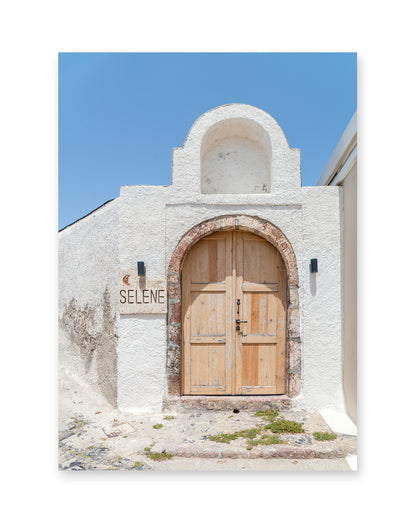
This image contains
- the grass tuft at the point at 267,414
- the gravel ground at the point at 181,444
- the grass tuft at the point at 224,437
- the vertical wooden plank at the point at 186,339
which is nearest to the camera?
the gravel ground at the point at 181,444

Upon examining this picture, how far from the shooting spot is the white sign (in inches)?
118

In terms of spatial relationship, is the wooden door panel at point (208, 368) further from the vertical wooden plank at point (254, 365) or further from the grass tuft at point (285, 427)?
the grass tuft at point (285, 427)

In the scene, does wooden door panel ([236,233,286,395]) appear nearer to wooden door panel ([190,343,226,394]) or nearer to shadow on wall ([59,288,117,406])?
wooden door panel ([190,343,226,394])

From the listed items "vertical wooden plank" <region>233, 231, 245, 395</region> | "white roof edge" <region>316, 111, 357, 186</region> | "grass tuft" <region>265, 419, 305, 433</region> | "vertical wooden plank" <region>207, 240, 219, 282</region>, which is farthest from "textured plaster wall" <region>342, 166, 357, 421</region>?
"vertical wooden plank" <region>207, 240, 219, 282</region>

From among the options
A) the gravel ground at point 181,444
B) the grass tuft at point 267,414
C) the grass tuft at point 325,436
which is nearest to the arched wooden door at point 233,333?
the grass tuft at point 267,414

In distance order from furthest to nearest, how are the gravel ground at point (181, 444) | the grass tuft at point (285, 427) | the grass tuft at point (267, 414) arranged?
the grass tuft at point (267, 414) → the grass tuft at point (285, 427) → the gravel ground at point (181, 444)

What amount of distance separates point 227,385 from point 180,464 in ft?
3.04

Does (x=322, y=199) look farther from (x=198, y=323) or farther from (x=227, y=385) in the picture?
(x=227, y=385)

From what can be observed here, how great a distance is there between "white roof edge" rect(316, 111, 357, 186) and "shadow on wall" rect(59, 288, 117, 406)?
116 inches

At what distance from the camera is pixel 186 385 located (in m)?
3.07

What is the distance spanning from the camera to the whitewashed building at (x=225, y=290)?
2.99 m

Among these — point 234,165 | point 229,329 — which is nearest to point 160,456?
point 229,329

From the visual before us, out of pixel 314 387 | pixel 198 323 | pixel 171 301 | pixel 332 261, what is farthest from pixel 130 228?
pixel 314 387
